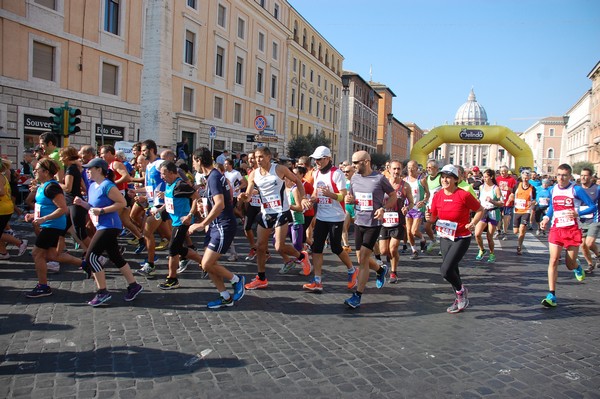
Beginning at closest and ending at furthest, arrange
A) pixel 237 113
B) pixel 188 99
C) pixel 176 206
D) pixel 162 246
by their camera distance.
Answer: pixel 176 206, pixel 162 246, pixel 188 99, pixel 237 113

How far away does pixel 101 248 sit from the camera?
5.57 meters

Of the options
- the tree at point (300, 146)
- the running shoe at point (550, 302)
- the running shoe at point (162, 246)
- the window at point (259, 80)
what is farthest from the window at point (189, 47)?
the running shoe at point (550, 302)

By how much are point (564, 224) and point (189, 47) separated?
88.3 feet

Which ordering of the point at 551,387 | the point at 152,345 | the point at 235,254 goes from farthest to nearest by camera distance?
1. the point at 235,254
2. the point at 152,345
3. the point at 551,387

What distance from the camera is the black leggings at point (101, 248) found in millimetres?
5527

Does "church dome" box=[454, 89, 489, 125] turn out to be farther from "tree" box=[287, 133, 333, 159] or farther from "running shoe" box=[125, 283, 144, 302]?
"running shoe" box=[125, 283, 144, 302]

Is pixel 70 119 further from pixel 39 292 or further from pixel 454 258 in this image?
pixel 454 258

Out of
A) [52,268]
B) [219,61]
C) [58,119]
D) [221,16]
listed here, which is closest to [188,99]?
[219,61]

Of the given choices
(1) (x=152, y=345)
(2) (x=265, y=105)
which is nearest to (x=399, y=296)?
(1) (x=152, y=345)

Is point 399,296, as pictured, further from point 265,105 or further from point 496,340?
point 265,105

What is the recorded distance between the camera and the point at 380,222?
6.09 m

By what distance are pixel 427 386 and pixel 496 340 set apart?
156cm

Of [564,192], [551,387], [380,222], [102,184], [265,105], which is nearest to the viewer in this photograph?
[551,387]

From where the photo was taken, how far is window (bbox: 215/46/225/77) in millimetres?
32625
